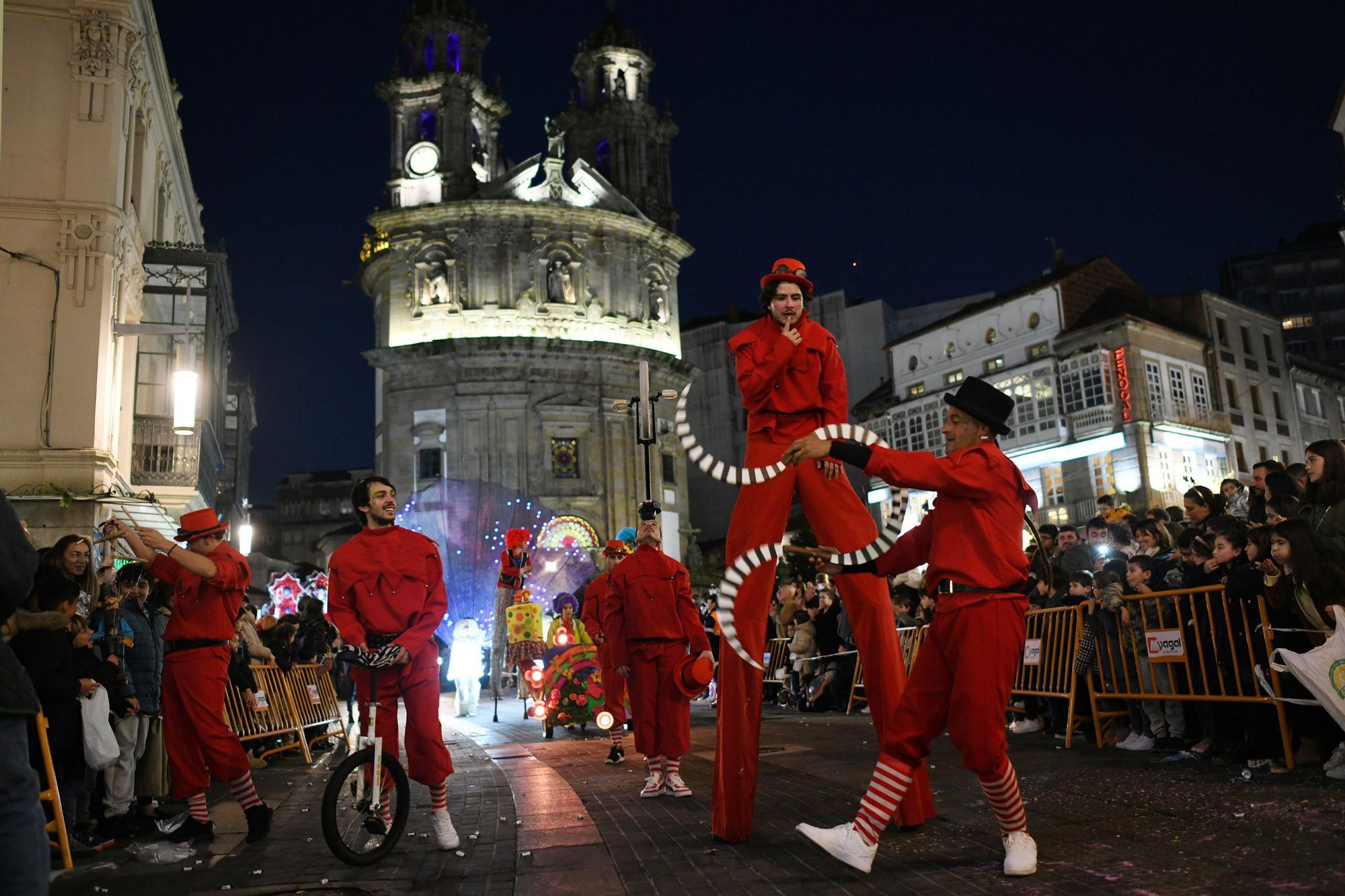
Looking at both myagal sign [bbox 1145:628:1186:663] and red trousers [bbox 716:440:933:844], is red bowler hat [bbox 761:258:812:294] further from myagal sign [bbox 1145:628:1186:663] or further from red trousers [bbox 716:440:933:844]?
myagal sign [bbox 1145:628:1186:663]

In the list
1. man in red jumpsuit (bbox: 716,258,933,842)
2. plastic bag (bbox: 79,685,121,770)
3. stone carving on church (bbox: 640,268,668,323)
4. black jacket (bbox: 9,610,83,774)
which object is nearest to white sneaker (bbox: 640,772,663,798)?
man in red jumpsuit (bbox: 716,258,933,842)

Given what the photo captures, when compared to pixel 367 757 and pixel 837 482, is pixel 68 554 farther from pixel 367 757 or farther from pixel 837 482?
pixel 837 482

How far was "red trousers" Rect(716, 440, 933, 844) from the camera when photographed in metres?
5.75

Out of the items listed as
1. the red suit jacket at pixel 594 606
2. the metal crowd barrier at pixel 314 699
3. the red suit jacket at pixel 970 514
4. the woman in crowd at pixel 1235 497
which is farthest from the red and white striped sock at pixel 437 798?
the woman in crowd at pixel 1235 497

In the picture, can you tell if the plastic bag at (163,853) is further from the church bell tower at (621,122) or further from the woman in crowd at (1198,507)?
the church bell tower at (621,122)

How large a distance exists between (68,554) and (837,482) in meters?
5.20

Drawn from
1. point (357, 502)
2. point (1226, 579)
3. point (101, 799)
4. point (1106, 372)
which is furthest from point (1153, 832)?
point (1106, 372)

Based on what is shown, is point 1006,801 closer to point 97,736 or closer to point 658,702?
point 658,702

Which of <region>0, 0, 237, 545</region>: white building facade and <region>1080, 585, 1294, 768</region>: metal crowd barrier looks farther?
<region>0, 0, 237, 545</region>: white building facade

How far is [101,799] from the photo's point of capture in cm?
837

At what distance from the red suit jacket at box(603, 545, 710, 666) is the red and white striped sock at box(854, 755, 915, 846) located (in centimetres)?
351

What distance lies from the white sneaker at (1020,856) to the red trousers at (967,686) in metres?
0.30

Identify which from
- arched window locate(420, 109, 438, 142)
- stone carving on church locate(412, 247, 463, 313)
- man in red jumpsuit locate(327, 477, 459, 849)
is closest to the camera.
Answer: man in red jumpsuit locate(327, 477, 459, 849)

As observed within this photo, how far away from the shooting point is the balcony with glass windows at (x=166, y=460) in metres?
22.8
